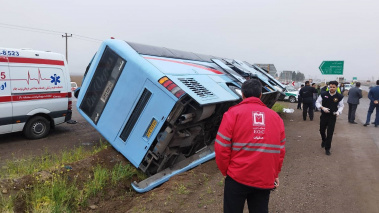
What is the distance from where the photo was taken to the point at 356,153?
6066 millimetres

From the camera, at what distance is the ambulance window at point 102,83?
16.0 feet

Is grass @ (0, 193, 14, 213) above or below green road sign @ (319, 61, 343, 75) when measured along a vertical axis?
below

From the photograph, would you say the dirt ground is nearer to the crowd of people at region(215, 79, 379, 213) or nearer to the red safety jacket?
the crowd of people at region(215, 79, 379, 213)

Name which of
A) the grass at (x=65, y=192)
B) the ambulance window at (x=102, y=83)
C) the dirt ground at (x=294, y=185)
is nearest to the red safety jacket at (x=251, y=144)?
the dirt ground at (x=294, y=185)

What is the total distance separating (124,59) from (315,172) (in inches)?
153

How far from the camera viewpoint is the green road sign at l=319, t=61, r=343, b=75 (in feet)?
58.4

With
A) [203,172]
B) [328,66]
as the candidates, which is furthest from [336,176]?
[328,66]

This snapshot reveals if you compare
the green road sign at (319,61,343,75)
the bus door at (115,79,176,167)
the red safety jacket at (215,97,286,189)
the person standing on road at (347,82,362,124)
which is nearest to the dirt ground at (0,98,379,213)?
the bus door at (115,79,176,167)

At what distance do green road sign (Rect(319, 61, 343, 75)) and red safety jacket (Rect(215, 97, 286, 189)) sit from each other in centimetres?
1807

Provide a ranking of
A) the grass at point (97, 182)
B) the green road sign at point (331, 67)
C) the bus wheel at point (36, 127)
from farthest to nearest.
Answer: the green road sign at point (331, 67) → the bus wheel at point (36, 127) → the grass at point (97, 182)

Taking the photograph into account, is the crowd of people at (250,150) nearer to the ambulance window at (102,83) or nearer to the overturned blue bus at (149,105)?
the overturned blue bus at (149,105)

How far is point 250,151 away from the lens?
217 cm

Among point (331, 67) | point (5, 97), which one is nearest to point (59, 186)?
point (5, 97)

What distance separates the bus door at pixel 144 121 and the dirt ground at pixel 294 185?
622mm
